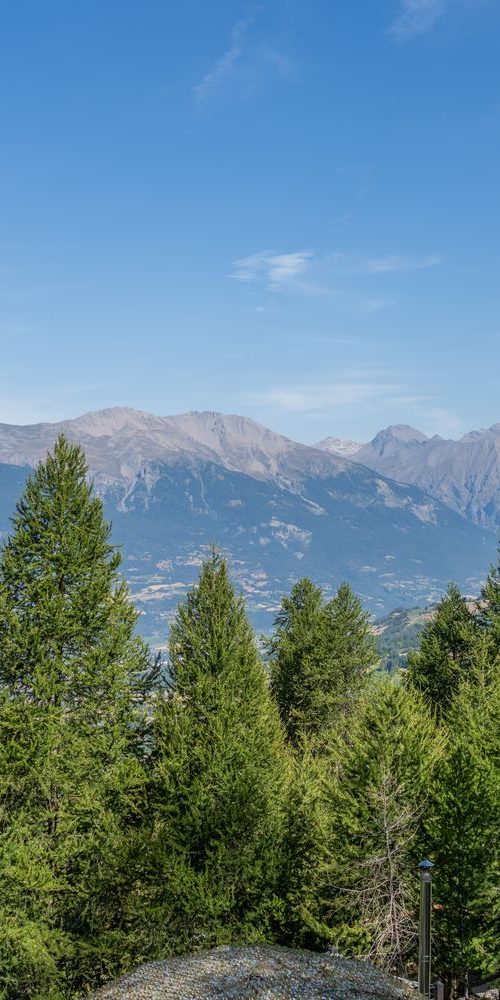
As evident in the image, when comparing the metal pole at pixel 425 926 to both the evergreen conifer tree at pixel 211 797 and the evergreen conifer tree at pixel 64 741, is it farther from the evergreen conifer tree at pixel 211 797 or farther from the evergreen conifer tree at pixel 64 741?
the evergreen conifer tree at pixel 64 741

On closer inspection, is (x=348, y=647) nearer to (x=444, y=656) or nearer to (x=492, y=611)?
(x=444, y=656)

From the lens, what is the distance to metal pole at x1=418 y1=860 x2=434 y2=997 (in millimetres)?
24562

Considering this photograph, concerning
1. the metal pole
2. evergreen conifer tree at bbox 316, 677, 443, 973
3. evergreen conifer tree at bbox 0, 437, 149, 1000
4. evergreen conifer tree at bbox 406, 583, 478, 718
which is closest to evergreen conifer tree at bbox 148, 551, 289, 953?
evergreen conifer tree at bbox 0, 437, 149, 1000

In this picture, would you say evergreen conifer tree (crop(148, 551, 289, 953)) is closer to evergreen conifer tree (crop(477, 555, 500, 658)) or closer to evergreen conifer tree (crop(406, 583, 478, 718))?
evergreen conifer tree (crop(406, 583, 478, 718))

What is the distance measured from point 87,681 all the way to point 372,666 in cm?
3781

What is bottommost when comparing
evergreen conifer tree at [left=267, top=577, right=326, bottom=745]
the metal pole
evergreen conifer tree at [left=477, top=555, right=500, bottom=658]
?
the metal pole

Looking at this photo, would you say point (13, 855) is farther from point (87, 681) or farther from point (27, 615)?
point (27, 615)

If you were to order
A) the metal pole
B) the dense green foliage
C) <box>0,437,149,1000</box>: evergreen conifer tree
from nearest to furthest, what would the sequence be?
the metal pole → <box>0,437,149,1000</box>: evergreen conifer tree → the dense green foliage

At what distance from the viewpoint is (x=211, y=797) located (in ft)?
97.9

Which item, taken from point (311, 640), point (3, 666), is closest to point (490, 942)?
point (3, 666)

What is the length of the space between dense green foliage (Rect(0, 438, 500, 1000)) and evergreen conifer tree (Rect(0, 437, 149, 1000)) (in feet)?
0.27

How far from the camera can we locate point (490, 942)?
28.0 m

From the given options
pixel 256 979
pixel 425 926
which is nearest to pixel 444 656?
pixel 425 926

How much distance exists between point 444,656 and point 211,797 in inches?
1270
